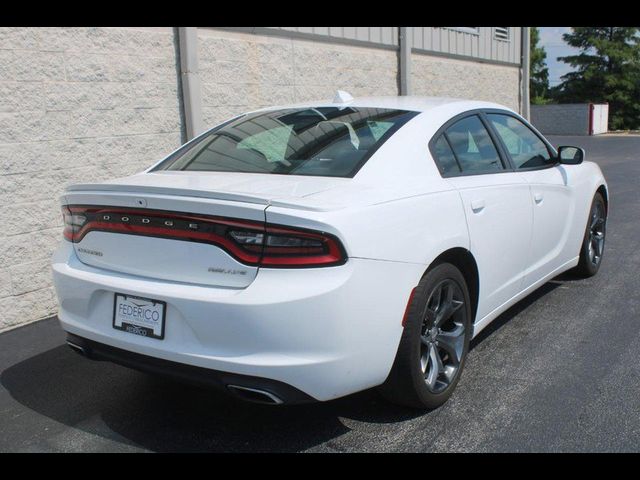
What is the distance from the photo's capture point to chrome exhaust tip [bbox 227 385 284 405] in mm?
2654

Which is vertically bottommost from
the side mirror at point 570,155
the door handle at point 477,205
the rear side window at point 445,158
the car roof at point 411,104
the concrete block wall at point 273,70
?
the door handle at point 477,205

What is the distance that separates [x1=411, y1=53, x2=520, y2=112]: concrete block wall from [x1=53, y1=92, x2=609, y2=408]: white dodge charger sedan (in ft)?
20.2

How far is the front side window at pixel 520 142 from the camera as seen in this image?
4344mm

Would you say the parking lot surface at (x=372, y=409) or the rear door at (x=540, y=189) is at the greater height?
the rear door at (x=540, y=189)

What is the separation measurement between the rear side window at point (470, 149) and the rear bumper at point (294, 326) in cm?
96

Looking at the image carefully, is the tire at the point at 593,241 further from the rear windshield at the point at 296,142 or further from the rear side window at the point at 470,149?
the rear windshield at the point at 296,142

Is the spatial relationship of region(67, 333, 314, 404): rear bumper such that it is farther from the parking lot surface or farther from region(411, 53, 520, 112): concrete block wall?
region(411, 53, 520, 112): concrete block wall

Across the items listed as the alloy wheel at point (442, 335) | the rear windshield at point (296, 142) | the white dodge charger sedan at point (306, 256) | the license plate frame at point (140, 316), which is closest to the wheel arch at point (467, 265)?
the white dodge charger sedan at point (306, 256)

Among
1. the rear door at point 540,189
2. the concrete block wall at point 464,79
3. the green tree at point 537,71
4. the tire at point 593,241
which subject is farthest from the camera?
the green tree at point 537,71

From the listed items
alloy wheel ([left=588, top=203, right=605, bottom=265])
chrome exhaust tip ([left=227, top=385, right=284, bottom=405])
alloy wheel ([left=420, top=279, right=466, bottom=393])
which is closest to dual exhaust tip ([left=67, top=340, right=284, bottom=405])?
chrome exhaust tip ([left=227, top=385, right=284, bottom=405])

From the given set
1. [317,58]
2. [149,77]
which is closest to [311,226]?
[149,77]

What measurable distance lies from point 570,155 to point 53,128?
385 cm

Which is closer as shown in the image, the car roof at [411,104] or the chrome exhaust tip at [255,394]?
the chrome exhaust tip at [255,394]
